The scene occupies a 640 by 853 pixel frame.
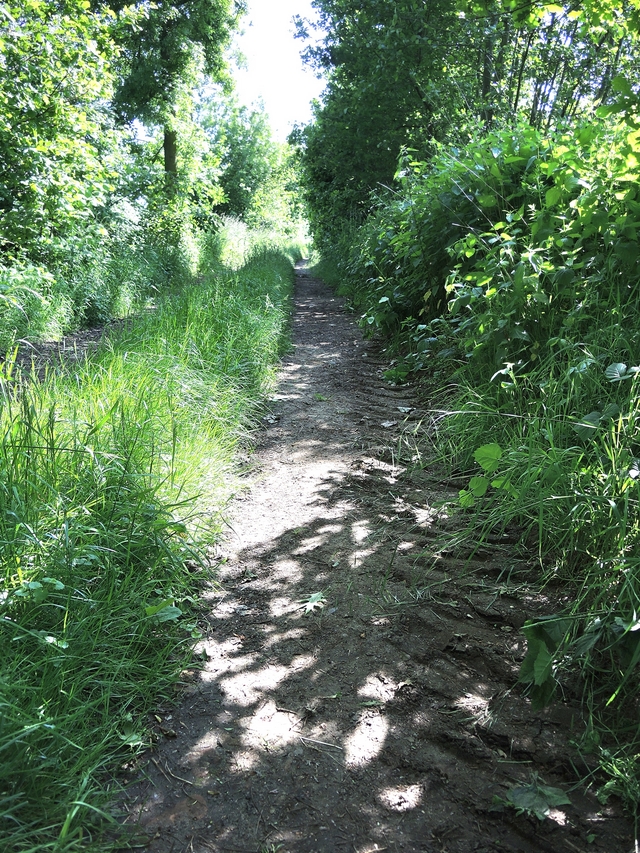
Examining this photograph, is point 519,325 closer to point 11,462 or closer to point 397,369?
point 397,369

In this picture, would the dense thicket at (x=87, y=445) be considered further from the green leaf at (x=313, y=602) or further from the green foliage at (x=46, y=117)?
the green leaf at (x=313, y=602)

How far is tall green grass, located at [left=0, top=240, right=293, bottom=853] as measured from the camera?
1404 millimetres

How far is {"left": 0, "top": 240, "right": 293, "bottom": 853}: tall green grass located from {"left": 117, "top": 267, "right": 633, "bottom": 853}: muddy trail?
146mm

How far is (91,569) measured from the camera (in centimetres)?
204

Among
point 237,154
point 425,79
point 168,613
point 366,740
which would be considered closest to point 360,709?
point 366,740

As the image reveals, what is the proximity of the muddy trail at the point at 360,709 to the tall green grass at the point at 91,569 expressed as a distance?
146 millimetres

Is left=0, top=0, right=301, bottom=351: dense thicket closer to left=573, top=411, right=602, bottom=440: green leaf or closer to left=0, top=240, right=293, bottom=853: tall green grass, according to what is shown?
left=0, top=240, right=293, bottom=853: tall green grass

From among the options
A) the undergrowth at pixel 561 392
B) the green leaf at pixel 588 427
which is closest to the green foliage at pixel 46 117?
the undergrowth at pixel 561 392

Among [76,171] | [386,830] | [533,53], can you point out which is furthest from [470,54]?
[386,830]

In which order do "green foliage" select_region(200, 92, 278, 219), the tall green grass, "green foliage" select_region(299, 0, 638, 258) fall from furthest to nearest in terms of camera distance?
"green foliage" select_region(200, 92, 278, 219), "green foliage" select_region(299, 0, 638, 258), the tall green grass

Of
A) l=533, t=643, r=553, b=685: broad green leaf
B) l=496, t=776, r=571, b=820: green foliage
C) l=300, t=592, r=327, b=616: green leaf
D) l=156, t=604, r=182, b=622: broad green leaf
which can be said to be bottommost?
l=496, t=776, r=571, b=820: green foliage

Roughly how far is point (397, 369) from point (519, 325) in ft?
6.17

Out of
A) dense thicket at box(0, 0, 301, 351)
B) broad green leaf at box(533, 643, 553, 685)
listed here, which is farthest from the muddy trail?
dense thicket at box(0, 0, 301, 351)

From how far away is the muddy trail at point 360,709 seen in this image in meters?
1.42
